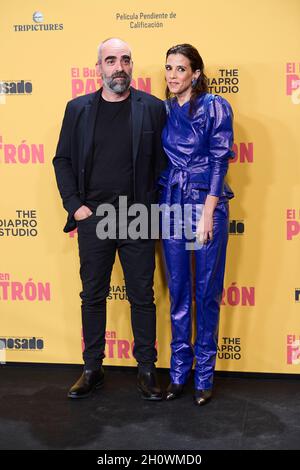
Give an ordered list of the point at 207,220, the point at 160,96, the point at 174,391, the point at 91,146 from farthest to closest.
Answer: the point at 160,96 → the point at 174,391 → the point at 91,146 → the point at 207,220

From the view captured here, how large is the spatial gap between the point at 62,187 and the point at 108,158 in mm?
282

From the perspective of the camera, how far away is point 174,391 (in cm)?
343

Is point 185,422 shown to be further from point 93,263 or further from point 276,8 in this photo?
point 276,8

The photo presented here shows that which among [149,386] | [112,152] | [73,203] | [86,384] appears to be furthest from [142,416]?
[112,152]

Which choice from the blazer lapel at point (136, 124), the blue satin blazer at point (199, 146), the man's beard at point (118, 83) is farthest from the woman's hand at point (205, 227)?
the man's beard at point (118, 83)

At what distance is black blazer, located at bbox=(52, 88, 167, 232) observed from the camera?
3281mm

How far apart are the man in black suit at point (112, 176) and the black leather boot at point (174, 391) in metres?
0.05

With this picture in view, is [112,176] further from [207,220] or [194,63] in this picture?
[194,63]

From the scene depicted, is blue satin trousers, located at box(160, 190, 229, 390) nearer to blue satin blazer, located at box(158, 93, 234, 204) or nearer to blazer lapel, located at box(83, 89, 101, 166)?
blue satin blazer, located at box(158, 93, 234, 204)

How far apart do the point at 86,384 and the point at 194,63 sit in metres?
1.67

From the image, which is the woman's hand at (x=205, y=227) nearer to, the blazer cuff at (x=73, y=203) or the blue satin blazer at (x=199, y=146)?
the blue satin blazer at (x=199, y=146)

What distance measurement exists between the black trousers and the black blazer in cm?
19
